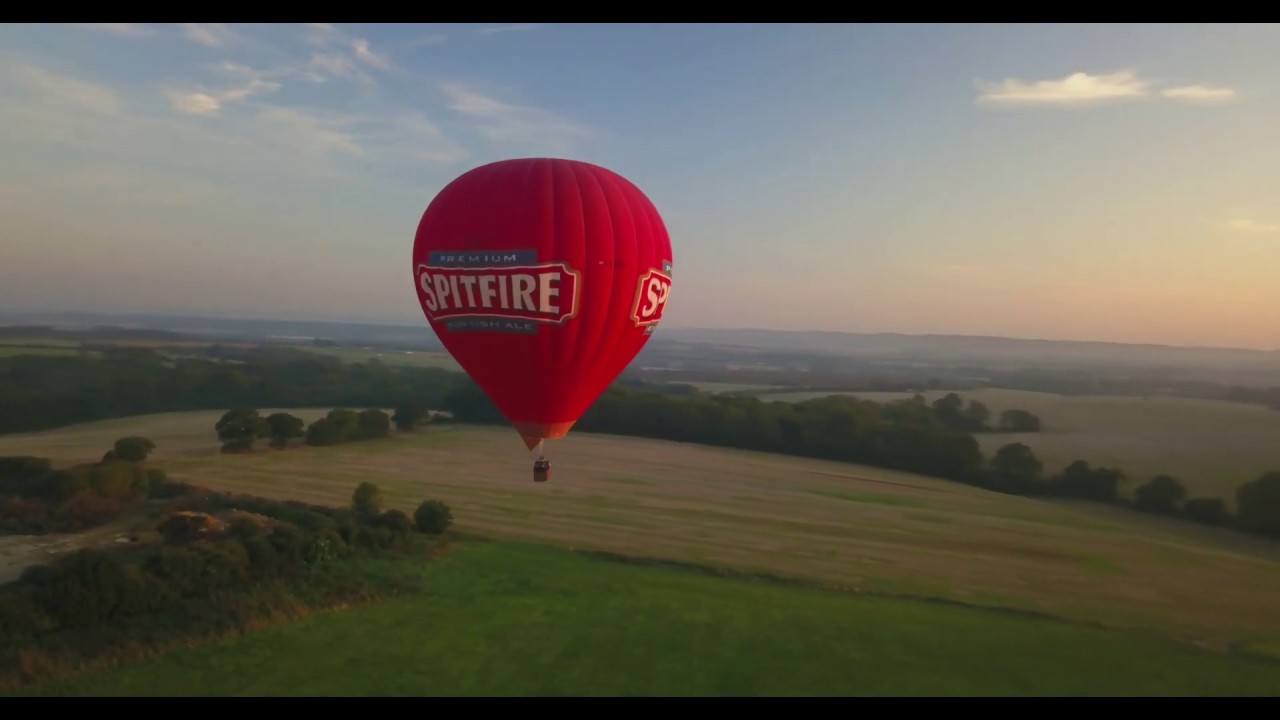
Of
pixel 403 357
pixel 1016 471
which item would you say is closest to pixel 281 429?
pixel 1016 471

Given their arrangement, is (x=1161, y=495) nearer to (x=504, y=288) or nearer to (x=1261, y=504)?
(x=1261, y=504)

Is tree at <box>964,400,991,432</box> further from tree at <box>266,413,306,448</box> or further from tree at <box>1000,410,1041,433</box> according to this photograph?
tree at <box>266,413,306,448</box>

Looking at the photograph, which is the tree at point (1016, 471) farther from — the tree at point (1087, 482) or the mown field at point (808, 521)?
the mown field at point (808, 521)

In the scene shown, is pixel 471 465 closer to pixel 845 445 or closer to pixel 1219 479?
pixel 845 445

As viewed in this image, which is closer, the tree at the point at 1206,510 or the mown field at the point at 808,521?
the mown field at the point at 808,521

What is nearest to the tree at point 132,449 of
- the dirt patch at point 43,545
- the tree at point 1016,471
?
the dirt patch at point 43,545

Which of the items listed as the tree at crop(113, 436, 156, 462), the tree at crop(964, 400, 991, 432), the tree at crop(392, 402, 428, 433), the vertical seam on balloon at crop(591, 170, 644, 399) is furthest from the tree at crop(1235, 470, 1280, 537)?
the tree at crop(113, 436, 156, 462)
